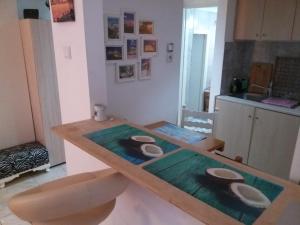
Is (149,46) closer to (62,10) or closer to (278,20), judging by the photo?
(62,10)

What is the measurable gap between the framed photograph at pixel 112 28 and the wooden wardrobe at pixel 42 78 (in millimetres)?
968

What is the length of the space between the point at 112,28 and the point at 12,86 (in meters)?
1.54

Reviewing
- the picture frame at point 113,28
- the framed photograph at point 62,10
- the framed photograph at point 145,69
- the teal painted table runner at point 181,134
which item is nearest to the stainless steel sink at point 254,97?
the framed photograph at point 145,69

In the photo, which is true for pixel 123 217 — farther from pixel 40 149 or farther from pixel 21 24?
pixel 21 24

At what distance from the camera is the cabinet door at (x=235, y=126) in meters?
2.79

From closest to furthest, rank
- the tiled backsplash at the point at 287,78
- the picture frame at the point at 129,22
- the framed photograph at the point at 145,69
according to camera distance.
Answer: the picture frame at the point at 129,22
the framed photograph at the point at 145,69
the tiled backsplash at the point at 287,78

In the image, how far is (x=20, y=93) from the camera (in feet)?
10.0

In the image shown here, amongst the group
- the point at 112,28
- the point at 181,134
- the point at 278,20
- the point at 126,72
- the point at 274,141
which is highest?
the point at 278,20

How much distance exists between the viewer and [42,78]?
2889 mm

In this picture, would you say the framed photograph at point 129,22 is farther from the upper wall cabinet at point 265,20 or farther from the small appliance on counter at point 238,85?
the small appliance on counter at point 238,85

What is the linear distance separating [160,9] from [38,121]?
196cm

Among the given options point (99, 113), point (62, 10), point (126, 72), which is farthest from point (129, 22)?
point (99, 113)

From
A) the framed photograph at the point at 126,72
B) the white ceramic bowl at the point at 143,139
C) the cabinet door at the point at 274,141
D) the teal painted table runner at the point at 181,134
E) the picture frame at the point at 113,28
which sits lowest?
the cabinet door at the point at 274,141

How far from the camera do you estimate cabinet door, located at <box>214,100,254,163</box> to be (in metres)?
2.79
